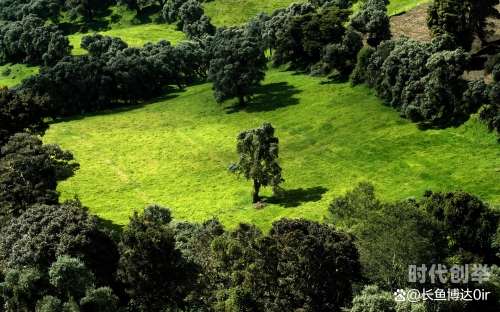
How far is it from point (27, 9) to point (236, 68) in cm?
10579

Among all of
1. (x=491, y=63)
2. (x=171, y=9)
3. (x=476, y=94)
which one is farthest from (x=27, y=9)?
(x=476, y=94)

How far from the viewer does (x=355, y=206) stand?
193ft

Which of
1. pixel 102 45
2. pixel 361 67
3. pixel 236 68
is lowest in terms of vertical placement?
pixel 236 68

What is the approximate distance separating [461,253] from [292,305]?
57.7ft

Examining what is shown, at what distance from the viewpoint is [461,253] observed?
5009cm

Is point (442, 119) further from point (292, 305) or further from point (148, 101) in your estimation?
point (148, 101)

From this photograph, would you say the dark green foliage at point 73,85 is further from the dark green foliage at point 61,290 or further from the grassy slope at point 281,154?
the dark green foliage at point 61,290

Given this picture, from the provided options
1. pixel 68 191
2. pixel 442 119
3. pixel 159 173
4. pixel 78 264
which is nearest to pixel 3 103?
pixel 68 191

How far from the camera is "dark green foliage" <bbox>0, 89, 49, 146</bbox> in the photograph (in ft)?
241

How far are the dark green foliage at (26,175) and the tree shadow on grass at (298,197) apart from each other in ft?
97.2

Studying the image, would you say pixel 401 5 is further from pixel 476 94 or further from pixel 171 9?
pixel 171 9

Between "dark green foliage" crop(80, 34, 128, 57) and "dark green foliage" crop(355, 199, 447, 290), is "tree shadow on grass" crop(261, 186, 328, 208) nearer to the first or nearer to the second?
"dark green foliage" crop(355, 199, 447, 290)

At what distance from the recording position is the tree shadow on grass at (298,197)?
74500 millimetres

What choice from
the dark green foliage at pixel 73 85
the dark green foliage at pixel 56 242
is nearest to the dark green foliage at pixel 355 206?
the dark green foliage at pixel 56 242
